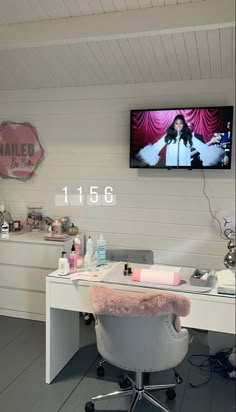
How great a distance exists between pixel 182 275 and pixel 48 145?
1.67 metres

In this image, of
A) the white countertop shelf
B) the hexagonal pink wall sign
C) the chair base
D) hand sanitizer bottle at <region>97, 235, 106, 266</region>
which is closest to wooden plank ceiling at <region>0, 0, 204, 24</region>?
the hexagonal pink wall sign

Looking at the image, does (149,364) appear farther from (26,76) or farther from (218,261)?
(26,76)

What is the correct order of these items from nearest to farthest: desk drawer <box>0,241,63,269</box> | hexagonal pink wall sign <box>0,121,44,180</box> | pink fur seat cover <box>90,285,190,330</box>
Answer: pink fur seat cover <box>90,285,190,330</box>, hexagonal pink wall sign <box>0,121,44,180</box>, desk drawer <box>0,241,63,269</box>

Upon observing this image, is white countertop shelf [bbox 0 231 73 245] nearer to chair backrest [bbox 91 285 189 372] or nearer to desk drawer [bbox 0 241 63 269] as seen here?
desk drawer [bbox 0 241 63 269]

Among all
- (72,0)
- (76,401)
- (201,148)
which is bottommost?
(76,401)

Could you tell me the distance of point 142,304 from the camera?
68.1 inches

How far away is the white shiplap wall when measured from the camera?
2676 mm

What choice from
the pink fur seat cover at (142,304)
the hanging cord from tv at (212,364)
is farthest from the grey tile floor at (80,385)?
the pink fur seat cover at (142,304)

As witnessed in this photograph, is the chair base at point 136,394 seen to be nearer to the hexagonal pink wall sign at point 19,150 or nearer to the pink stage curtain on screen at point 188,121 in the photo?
the pink stage curtain on screen at point 188,121

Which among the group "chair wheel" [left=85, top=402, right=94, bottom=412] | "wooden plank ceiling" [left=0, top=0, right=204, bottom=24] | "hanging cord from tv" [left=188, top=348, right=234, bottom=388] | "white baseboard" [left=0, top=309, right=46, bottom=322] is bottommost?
"chair wheel" [left=85, top=402, right=94, bottom=412]

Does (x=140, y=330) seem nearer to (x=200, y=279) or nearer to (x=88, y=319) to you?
(x=200, y=279)

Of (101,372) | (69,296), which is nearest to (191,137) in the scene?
(69,296)

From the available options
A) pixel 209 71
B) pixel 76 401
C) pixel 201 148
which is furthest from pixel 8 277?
pixel 209 71

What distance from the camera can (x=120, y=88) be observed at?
288 cm
